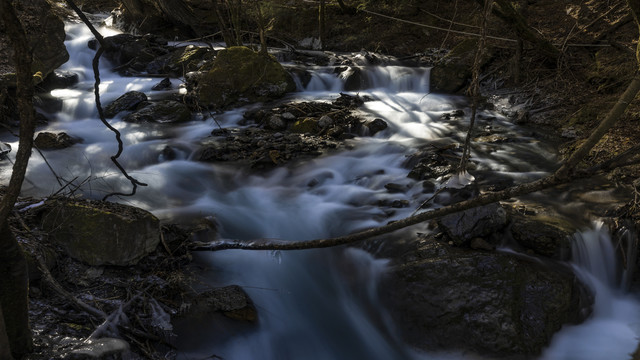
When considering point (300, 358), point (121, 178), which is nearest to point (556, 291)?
point (300, 358)

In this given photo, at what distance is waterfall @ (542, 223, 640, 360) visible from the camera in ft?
10.8

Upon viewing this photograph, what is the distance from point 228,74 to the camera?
8.72 metres

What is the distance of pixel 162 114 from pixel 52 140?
1.96 meters

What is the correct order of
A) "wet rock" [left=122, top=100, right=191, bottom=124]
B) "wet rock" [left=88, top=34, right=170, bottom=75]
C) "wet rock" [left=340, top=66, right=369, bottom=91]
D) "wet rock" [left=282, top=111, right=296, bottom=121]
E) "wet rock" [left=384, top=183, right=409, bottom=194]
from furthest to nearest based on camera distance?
"wet rock" [left=88, top=34, right=170, bottom=75] < "wet rock" [left=340, top=66, right=369, bottom=91] < "wet rock" [left=122, top=100, right=191, bottom=124] < "wet rock" [left=282, top=111, right=296, bottom=121] < "wet rock" [left=384, top=183, right=409, bottom=194]

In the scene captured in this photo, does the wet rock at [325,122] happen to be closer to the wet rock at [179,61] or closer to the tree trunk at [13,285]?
the wet rock at [179,61]

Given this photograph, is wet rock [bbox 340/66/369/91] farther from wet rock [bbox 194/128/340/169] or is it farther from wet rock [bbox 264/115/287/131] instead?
wet rock [bbox 194/128/340/169]

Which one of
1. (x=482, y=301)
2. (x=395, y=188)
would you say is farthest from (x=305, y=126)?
(x=482, y=301)

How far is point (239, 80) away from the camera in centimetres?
878

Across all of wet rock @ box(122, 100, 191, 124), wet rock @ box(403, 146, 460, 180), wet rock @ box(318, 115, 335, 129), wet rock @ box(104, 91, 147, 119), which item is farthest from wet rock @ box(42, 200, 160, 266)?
wet rock @ box(104, 91, 147, 119)

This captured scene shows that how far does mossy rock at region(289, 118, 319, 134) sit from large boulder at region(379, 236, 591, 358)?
4.13 meters

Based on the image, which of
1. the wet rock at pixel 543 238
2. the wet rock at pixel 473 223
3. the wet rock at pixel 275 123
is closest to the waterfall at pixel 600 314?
the wet rock at pixel 543 238

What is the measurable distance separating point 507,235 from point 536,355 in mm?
1050

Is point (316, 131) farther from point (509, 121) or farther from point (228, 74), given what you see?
point (509, 121)

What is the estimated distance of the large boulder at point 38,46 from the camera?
7.41 metres
